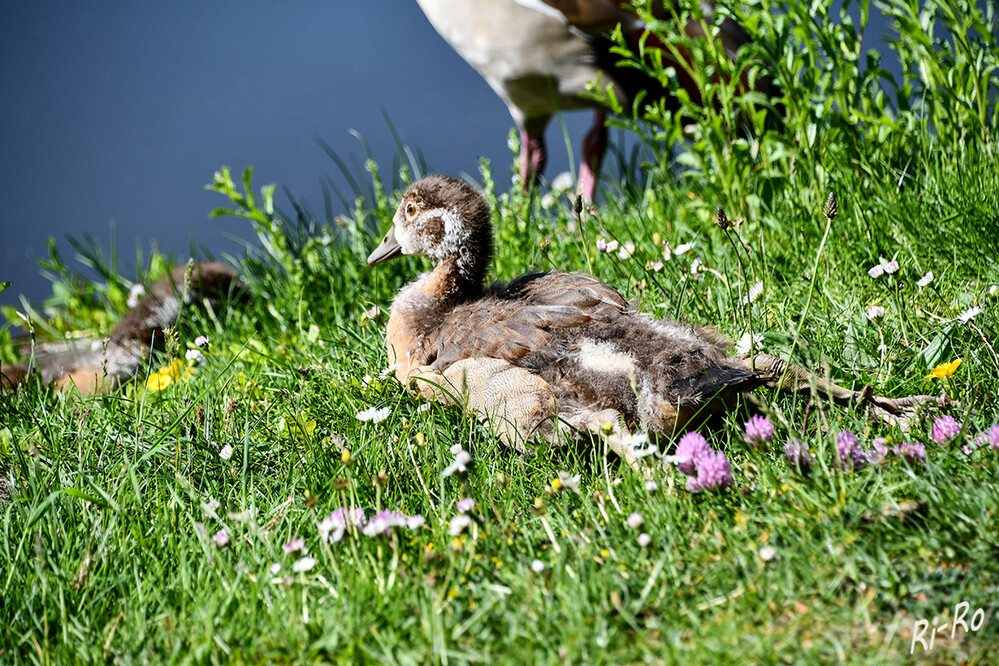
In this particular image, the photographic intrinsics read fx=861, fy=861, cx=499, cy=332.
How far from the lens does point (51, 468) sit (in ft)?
8.90

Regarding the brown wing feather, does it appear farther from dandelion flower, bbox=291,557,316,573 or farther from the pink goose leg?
the pink goose leg

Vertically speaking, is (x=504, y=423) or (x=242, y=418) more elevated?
(x=242, y=418)

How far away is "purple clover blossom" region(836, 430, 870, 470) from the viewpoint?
6.98 feet

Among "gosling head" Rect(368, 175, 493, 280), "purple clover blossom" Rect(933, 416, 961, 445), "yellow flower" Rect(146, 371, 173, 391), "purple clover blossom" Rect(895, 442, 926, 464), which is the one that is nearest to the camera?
"purple clover blossom" Rect(895, 442, 926, 464)

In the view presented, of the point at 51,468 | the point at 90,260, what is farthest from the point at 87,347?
the point at 51,468

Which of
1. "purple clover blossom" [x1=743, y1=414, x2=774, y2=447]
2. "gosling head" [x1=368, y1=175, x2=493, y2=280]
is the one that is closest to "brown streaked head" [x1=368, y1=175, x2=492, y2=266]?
"gosling head" [x1=368, y1=175, x2=493, y2=280]

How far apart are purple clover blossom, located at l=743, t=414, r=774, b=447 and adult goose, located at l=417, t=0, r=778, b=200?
8.79ft

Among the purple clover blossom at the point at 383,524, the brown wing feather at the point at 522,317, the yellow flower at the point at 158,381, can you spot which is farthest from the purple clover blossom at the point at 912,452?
the yellow flower at the point at 158,381

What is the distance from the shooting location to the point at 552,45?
5008 millimetres

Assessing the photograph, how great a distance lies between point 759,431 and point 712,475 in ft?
0.81

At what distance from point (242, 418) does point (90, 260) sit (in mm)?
3088

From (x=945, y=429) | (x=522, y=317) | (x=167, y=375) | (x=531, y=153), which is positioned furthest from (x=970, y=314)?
(x=531, y=153)

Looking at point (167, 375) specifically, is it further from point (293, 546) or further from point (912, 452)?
point (912, 452)

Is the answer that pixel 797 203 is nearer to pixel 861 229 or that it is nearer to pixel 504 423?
pixel 861 229
